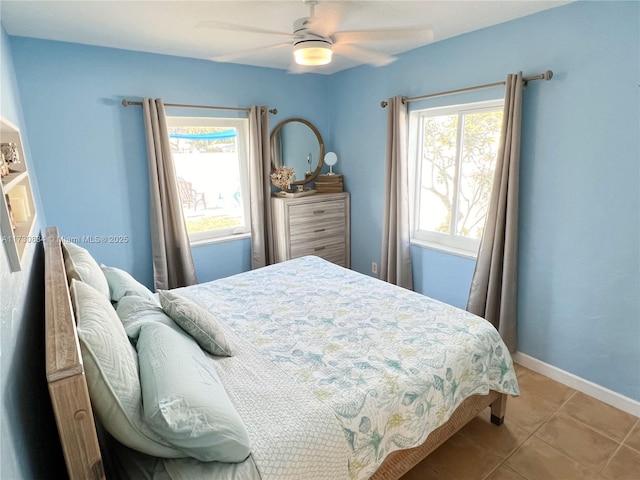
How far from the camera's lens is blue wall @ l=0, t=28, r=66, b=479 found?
29.6 inches

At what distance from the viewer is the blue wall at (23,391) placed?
75cm

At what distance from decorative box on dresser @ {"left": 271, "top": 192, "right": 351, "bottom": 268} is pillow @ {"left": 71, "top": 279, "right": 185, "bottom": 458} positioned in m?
2.61

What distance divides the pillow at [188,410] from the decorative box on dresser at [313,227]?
2.51 metres

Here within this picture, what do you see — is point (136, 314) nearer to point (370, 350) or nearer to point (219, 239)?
point (370, 350)

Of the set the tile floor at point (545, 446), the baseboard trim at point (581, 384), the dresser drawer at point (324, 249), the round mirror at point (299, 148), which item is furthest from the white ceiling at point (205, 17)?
the baseboard trim at point (581, 384)

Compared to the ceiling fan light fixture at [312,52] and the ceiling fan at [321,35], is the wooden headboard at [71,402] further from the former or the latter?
the ceiling fan light fixture at [312,52]

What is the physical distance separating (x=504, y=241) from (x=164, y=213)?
2.77m

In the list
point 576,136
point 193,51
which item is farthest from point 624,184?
point 193,51

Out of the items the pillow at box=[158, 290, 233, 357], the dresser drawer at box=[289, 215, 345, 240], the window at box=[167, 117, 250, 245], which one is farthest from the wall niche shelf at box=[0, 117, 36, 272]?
the dresser drawer at box=[289, 215, 345, 240]

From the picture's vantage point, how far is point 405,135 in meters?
3.29

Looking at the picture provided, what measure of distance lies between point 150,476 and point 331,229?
312 cm

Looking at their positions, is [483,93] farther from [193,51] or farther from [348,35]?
[193,51]

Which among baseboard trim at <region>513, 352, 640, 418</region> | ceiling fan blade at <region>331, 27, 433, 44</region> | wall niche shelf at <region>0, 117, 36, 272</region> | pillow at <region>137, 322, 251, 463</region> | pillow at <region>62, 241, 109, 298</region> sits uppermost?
ceiling fan blade at <region>331, 27, 433, 44</region>

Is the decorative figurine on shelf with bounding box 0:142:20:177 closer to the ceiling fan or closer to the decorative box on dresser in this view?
the ceiling fan
